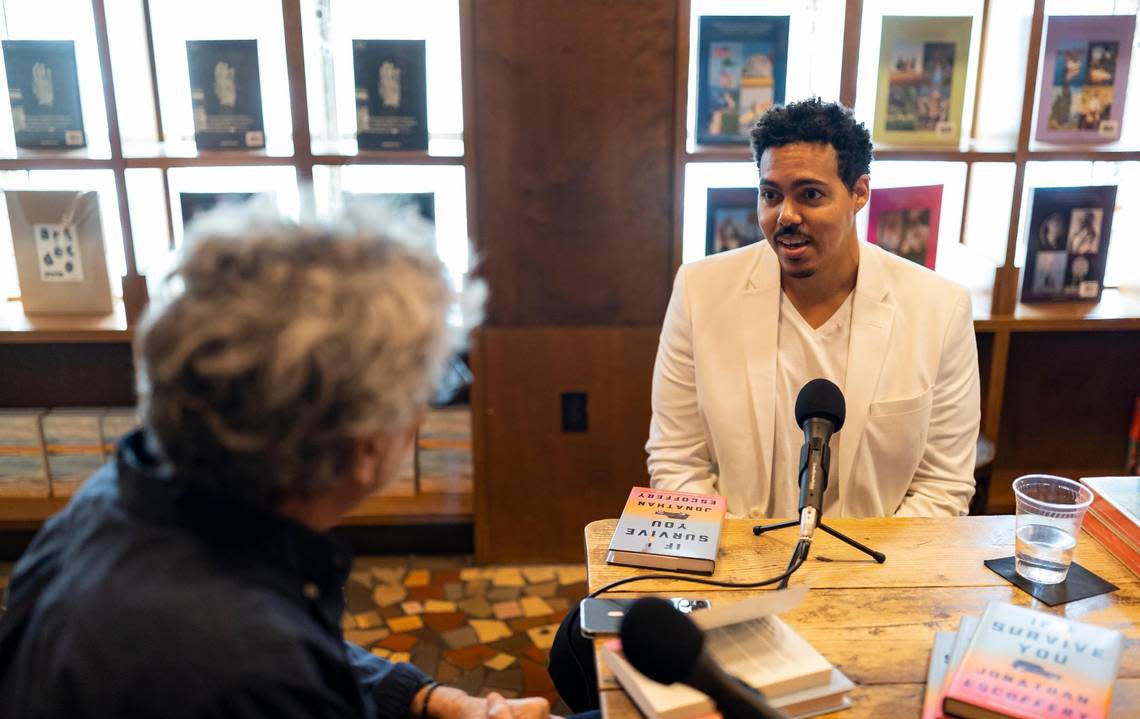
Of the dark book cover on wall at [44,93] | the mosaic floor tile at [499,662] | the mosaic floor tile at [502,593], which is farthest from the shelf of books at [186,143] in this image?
the mosaic floor tile at [499,662]

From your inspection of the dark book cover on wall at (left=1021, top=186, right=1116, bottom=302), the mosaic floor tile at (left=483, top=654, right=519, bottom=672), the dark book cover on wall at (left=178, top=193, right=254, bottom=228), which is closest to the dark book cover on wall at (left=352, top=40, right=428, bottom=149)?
the dark book cover on wall at (left=178, top=193, right=254, bottom=228)

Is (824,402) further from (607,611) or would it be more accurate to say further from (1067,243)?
(1067,243)

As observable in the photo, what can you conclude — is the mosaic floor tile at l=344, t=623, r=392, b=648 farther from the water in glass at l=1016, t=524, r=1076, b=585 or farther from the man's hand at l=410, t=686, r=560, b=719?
the water in glass at l=1016, t=524, r=1076, b=585

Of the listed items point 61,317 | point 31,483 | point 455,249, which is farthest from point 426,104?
point 31,483

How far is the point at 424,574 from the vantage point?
9.25 feet

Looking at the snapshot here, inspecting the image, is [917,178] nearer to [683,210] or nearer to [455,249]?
[683,210]

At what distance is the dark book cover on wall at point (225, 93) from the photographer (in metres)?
2.49

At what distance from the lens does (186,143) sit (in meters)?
2.76

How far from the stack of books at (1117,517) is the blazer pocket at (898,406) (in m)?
0.37

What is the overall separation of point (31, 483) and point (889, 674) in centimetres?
266

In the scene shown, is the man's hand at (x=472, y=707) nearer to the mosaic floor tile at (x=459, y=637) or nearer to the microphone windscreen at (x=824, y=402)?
the microphone windscreen at (x=824, y=402)

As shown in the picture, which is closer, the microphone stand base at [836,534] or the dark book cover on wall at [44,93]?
the microphone stand base at [836,534]

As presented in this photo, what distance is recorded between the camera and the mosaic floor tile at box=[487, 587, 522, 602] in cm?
267

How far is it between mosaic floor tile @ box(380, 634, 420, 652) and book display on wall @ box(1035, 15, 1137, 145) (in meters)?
A: 2.26
